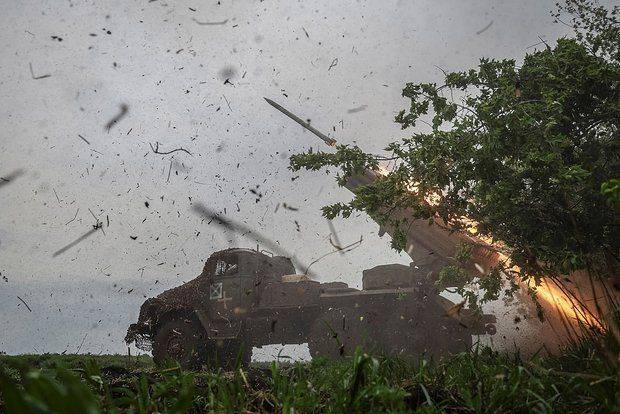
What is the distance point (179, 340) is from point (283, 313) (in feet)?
9.55

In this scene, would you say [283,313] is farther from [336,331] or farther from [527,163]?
[527,163]

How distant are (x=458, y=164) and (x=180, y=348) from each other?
9.00 meters

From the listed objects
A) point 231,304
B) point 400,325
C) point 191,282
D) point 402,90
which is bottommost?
point 400,325

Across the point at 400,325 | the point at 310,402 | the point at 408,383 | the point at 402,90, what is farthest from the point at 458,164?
the point at 400,325

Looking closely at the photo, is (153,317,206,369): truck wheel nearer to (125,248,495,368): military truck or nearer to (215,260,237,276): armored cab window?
(125,248,495,368): military truck

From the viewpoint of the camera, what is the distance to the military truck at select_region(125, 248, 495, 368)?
11.3 m

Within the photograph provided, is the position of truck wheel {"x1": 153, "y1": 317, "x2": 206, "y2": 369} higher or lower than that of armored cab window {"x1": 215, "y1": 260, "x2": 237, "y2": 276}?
lower

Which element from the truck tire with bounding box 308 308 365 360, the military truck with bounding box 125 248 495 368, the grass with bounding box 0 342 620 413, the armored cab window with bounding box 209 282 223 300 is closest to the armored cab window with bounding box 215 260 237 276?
the military truck with bounding box 125 248 495 368

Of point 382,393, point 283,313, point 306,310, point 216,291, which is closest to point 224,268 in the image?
point 216,291

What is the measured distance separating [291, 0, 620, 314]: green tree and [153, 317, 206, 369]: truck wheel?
6.62 m

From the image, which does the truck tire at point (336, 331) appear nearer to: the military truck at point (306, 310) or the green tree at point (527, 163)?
the military truck at point (306, 310)

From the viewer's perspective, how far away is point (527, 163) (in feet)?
19.8

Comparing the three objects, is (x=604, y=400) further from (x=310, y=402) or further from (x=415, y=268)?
(x=415, y=268)

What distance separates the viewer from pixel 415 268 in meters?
12.3
